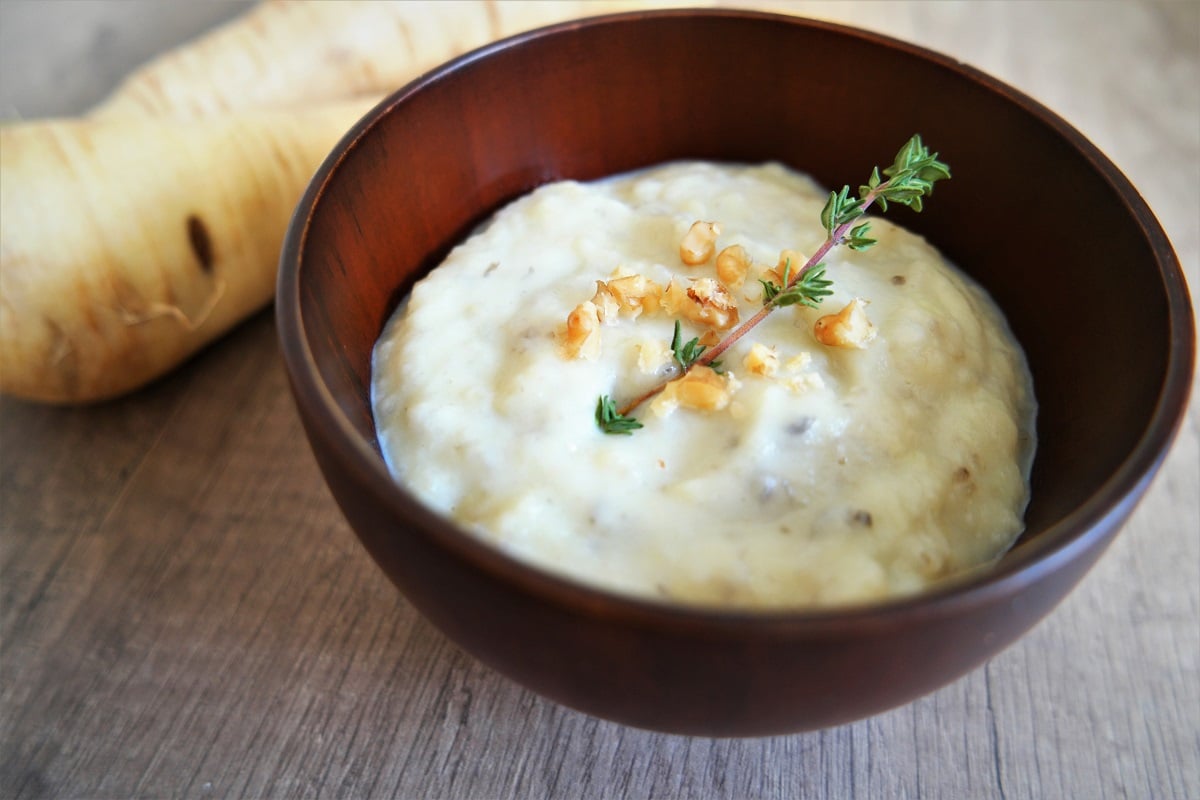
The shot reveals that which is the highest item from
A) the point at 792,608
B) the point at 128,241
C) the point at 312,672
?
the point at 792,608

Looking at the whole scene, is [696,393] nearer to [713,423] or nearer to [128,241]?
[713,423]

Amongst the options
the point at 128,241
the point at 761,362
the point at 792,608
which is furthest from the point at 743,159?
the point at 128,241

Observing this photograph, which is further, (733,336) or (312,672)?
(312,672)

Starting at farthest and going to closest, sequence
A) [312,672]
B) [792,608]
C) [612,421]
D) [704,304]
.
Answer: [312,672] < [704,304] < [612,421] < [792,608]

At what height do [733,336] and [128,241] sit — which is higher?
[733,336]

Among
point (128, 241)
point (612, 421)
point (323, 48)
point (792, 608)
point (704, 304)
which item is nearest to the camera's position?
point (792, 608)

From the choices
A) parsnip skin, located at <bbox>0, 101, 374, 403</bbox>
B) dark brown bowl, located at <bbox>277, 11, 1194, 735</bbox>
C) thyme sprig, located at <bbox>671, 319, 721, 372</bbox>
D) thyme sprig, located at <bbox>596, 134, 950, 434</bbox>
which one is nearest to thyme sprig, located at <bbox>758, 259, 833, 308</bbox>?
thyme sprig, located at <bbox>596, 134, 950, 434</bbox>

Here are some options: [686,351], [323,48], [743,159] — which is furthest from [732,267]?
[323,48]
